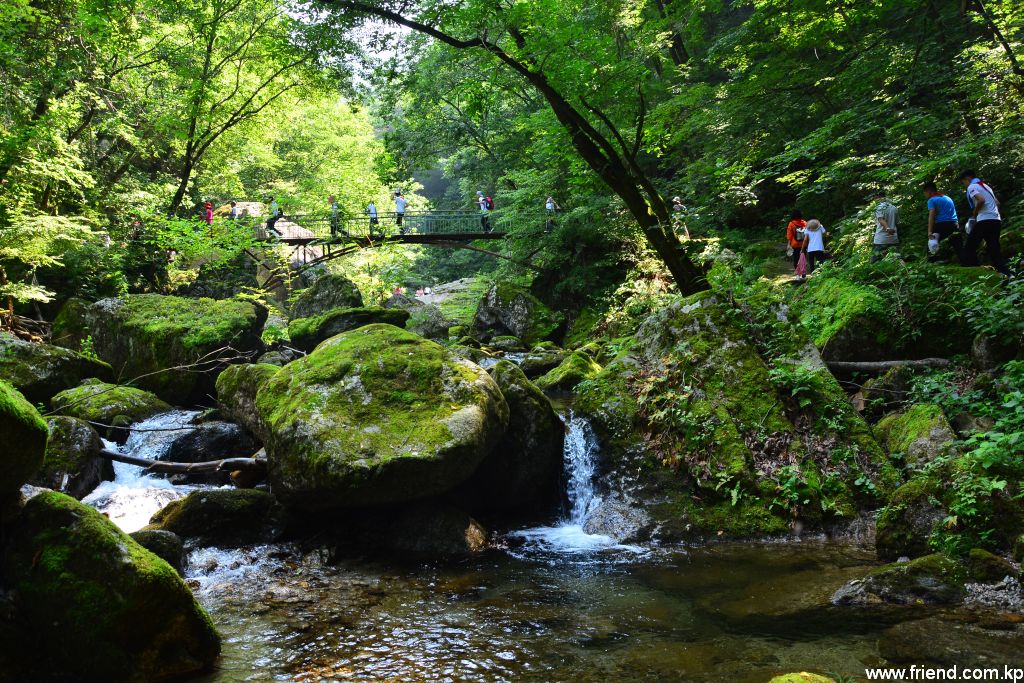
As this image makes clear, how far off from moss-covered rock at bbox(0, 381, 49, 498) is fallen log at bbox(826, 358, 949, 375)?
8682 mm

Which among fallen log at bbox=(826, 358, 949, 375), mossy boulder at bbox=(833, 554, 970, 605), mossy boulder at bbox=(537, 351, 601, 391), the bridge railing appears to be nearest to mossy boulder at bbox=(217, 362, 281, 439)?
mossy boulder at bbox=(537, 351, 601, 391)

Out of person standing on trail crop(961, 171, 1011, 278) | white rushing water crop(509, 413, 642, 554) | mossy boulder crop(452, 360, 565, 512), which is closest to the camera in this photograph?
white rushing water crop(509, 413, 642, 554)

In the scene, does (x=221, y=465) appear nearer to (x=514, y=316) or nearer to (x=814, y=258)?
(x=814, y=258)

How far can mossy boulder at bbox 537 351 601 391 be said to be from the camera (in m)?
11.6

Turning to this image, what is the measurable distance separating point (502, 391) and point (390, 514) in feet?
7.35

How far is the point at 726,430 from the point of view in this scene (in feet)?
23.7

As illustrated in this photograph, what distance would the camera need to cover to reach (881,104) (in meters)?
10.9

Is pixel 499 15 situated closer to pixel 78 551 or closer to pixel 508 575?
pixel 508 575

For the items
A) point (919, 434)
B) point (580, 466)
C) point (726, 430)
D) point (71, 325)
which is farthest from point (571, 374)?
point (71, 325)

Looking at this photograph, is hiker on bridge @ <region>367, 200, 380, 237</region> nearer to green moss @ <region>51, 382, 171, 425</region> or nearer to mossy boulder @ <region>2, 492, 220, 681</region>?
green moss @ <region>51, 382, 171, 425</region>

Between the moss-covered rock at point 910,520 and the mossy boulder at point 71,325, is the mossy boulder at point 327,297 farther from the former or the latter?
the moss-covered rock at point 910,520

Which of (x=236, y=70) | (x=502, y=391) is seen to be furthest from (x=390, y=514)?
(x=236, y=70)

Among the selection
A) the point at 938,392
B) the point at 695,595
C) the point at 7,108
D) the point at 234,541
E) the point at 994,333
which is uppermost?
the point at 7,108

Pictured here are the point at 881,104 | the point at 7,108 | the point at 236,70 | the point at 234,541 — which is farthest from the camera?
the point at 236,70
